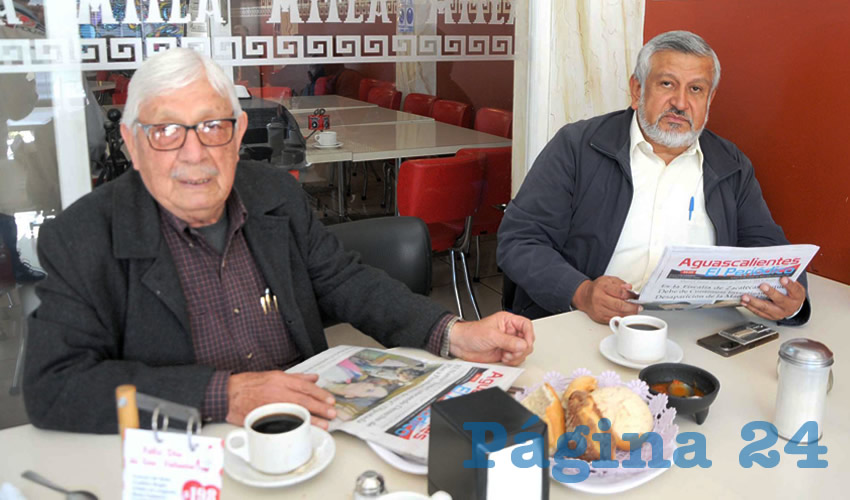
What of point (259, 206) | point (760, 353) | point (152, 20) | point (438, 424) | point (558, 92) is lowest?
point (760, 353)

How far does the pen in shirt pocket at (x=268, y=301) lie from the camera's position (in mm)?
1613

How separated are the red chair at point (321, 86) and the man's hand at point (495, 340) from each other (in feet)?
6.06

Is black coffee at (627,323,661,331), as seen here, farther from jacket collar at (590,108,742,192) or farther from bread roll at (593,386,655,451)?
jacket collar at (590,108,742,192)

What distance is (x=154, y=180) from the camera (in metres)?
1.50

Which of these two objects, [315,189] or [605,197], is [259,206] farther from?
[315,189]

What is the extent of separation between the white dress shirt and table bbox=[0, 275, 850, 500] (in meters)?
0.65

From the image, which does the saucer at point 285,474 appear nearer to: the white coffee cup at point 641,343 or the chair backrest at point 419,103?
the white coffee cup at point 641,343

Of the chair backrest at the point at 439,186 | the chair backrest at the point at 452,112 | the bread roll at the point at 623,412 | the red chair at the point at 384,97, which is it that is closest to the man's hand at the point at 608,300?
the bread roll at the point at 623,412

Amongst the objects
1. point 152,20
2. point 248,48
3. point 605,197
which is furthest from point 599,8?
point 152,20

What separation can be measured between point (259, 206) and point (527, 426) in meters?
0.93

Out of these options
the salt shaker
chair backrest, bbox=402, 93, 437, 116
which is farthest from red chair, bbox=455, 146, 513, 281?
the salt shaker

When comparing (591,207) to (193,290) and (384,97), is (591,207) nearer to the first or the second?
(193,290)

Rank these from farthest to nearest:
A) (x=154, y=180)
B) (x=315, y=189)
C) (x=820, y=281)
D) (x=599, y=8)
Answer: (x=315, y=189), (x=599, y=8), (x=820, y=281), (x=154, y=180)

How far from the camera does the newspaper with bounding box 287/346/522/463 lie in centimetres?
121
